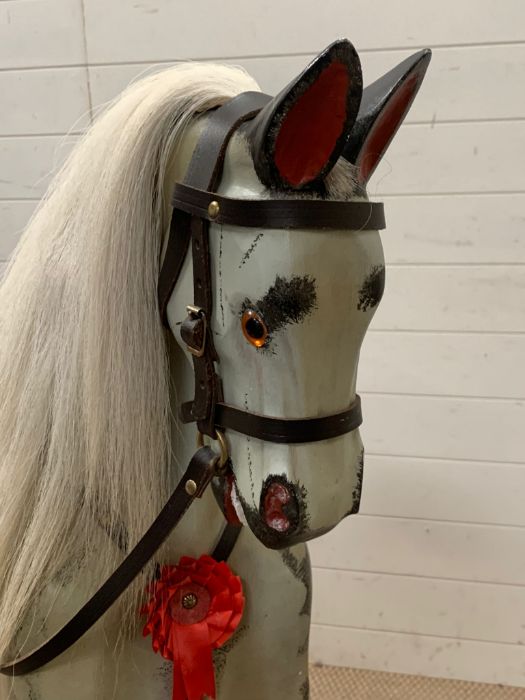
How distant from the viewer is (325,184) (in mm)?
456

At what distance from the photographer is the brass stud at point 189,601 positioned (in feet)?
1.93

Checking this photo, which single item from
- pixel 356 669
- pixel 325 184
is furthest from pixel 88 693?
pixel 356 669

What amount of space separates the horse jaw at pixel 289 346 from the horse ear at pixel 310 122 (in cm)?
3

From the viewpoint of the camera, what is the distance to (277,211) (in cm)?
44

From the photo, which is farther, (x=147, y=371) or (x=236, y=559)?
(x=236, y=559)

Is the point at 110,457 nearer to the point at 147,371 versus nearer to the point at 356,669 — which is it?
the point at 147,371

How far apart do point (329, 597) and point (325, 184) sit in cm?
101

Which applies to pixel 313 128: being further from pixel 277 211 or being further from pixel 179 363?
pixel 179 363

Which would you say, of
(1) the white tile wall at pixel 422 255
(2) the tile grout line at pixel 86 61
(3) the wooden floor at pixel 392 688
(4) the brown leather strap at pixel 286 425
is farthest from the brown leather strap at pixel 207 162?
(3) the wooden floor at pixel 392 688

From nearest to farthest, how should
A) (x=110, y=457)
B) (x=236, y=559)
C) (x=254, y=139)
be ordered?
(x=254, y=139) < (x=110, y=457) < (x=236, y=559)

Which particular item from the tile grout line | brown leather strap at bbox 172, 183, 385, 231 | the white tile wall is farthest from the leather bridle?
the tile grout line

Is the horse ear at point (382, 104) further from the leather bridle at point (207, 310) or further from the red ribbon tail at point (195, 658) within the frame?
the red ribbon tail at point (195, 658)

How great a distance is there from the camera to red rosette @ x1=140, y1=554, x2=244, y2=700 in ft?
1.90

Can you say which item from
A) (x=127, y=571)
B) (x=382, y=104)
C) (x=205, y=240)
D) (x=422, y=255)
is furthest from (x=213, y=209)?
(x=422, y=255)
